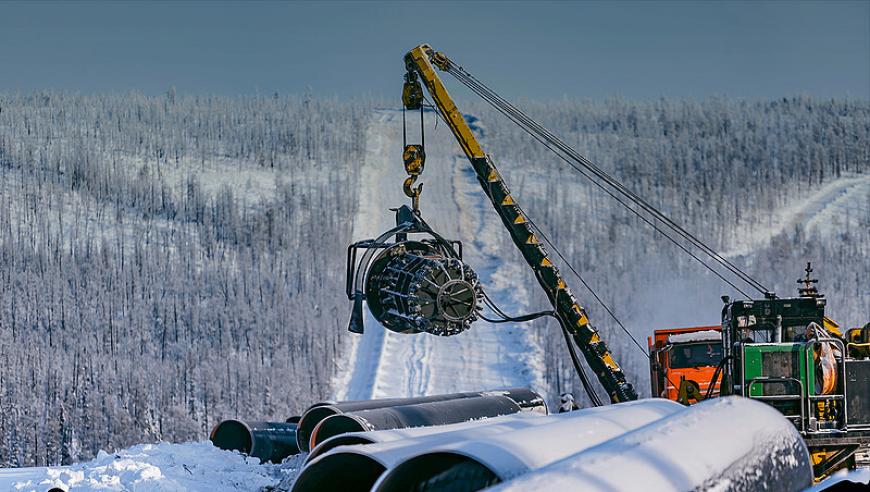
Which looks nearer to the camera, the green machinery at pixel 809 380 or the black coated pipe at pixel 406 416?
the black coated pipe at pixel 406 416

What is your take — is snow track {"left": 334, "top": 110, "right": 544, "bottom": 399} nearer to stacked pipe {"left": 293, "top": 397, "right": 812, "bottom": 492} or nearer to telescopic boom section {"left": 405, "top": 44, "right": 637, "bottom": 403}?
telescopic boom section {"left": 405, "top": 44, "right": 637, "bottom": 403}

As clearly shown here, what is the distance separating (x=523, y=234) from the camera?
18297 millimetres

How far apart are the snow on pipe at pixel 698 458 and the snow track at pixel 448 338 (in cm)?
3585

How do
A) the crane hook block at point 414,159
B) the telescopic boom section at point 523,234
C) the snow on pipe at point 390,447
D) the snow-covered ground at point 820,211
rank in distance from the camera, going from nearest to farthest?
the snow on pipe at point 390,447 < the crane hook block at point 414,159 < the telescopic boom section at point 523,234 < the snow-covered ground at point 820,211

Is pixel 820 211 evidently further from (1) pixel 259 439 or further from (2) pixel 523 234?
(1) pixel 259 439

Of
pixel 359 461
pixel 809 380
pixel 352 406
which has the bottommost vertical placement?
pixel 352 406

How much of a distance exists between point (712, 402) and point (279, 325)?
55.1 m

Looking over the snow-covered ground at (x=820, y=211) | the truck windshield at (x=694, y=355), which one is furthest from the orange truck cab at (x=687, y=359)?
the snow-covered ground at (x=820, y=211)

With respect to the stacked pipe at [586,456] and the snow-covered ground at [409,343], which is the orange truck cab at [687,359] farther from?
the stacked pipe at [586,456]

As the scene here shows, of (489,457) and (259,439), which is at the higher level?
(489,457)

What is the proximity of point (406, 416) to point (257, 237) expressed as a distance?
211ft

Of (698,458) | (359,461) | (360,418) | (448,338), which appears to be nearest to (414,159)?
(360,418)

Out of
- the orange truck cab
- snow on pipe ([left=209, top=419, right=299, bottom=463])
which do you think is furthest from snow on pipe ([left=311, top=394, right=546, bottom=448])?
the orange truck cab

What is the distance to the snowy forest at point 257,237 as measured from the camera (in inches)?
2116
